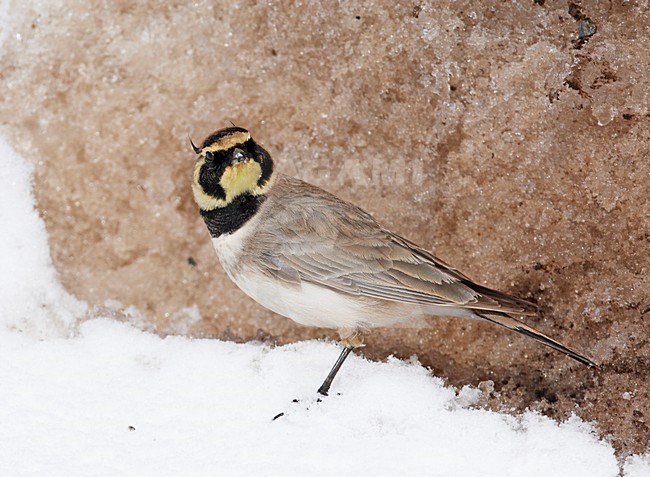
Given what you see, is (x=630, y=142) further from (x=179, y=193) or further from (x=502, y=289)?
(x=179, y=193)

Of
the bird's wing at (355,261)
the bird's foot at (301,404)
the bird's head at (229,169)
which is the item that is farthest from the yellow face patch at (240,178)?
the bird's foot at (301,404)

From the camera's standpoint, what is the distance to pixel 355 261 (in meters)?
4.12

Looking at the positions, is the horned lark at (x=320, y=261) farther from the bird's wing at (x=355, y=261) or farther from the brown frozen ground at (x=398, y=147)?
the brown frozen ground at (x=398, y=147)

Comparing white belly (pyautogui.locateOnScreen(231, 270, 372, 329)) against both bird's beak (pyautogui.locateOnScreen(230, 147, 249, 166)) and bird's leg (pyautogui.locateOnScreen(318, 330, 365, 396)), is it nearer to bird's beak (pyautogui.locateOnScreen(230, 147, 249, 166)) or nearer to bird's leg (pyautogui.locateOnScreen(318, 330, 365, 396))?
bird's leg (pyautogui.locateOnScreen(318, 330, 365, 396))

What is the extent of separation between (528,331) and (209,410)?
1663 millimetres

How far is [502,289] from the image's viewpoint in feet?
14.4

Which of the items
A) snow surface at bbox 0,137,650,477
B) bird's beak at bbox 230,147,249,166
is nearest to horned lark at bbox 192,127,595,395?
bird's beak at bbox 230,147,249,166

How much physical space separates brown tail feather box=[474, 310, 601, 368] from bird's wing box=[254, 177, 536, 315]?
7cm

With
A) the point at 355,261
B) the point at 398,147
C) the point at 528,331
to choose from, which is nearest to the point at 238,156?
the point at 355,261

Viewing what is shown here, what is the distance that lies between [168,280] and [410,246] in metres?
1.59

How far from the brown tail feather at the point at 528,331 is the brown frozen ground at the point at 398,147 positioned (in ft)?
0.96

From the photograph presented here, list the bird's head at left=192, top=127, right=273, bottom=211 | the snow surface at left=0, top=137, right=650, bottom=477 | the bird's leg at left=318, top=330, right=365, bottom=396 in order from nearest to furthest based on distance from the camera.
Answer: the snow surface at left=0, top=137, right=650, bottom=477 → the bird's head at left=192, top=127, right=273, bottom=211 → the bird's leg at left=318, top=330, right=365, bottom=396

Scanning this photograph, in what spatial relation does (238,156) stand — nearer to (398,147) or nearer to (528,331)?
(398,147)

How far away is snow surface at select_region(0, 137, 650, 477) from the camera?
3.83m
